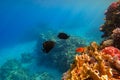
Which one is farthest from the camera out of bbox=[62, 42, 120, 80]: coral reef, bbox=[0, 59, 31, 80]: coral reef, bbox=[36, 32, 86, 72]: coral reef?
bbox=[0, 59, 31, 80]: coral reef

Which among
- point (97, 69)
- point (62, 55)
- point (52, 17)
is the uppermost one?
point (52, 17)

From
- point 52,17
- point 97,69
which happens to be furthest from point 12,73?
point 52,17

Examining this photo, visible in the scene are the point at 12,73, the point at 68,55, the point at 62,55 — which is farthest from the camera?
the point at 12,73

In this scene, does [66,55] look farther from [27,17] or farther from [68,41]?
[27,17]

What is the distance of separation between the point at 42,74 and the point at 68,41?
4339 mm

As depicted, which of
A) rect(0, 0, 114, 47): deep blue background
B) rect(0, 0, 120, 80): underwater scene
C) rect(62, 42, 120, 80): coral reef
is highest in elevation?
rect(0, 0, 114, 47): deep blue background

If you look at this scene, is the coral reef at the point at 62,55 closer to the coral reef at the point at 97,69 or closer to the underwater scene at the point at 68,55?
the underwater scene at the point at 68,55

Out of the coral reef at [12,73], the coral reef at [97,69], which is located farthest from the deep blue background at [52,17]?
the coral reef at [97,69]

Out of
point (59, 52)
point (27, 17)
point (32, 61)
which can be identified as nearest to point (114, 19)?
point (59, 52)

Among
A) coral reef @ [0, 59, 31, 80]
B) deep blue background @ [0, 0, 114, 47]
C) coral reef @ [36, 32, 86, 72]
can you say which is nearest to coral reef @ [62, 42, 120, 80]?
coral reef @ [36, 32, 86, 72]

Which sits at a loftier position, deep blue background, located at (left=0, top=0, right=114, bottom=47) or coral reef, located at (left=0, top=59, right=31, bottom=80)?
deep blue background, located at (left=0, top=0, right=114, bottom=47)

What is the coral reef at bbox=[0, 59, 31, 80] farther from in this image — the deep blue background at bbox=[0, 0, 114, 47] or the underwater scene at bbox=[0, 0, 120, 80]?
the deep blue background at bbox=[0, 0, 114, 47]

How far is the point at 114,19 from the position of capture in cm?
802

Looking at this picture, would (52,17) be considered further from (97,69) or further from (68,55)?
(97,69)
